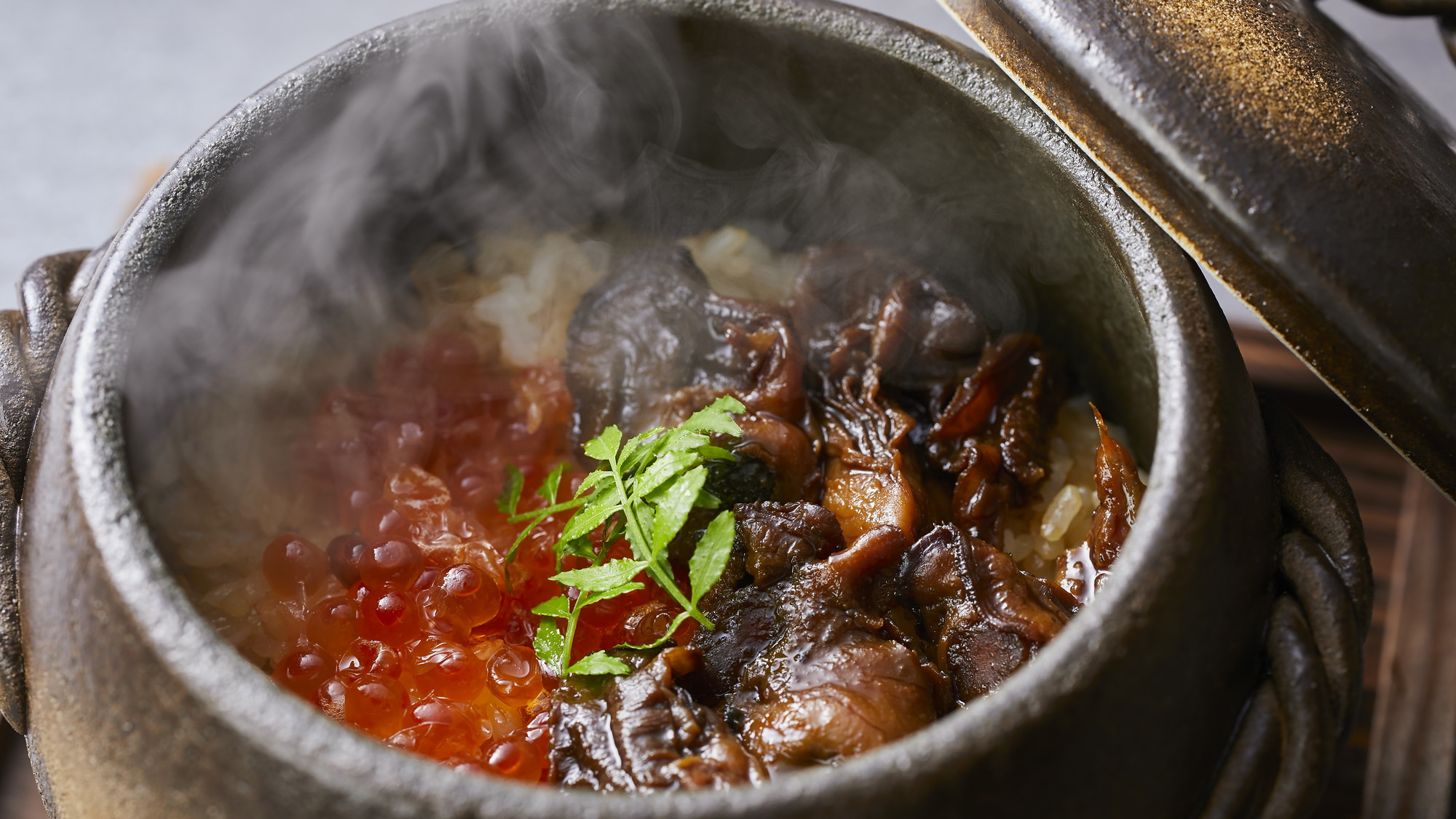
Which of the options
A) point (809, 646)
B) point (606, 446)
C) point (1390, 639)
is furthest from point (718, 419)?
point (1390, 639)

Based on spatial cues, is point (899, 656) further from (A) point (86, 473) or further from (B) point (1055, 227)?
(A) point (86, 473)

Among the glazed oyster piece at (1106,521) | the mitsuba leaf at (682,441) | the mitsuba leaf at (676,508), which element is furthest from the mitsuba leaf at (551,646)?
the glazed oyster piece at (1106,521)

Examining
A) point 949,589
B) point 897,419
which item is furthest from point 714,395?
point 949,589

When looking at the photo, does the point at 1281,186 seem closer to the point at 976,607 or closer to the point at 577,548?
the point at 976,607

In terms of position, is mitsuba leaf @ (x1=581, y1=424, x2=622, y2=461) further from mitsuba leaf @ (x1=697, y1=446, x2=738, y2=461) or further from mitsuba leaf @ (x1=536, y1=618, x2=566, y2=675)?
mitsuba leaf @ (x1=536, y1=618, x2=566, y2=675)

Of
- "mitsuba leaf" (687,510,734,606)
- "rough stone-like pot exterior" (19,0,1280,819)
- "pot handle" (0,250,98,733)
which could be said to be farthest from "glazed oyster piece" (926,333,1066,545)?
"pot handle" (0,250,98,733)

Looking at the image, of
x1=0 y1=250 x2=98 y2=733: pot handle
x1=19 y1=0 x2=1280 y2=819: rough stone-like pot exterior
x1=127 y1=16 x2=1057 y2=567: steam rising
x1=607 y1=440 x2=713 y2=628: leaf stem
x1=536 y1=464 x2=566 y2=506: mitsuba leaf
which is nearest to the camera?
x1=19 y1=0 x2=1280 y2=819: rough stone-like pot exterior

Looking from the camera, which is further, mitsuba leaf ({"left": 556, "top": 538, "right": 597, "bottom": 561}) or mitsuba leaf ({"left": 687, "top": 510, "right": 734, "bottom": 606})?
mitsuba leaf ({"left": 556, "top": 538, "right": 597, "bottom": 561})
